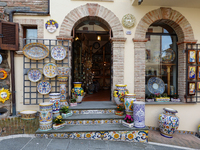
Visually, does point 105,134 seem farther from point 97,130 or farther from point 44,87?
point 44,87

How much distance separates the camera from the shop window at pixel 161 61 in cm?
463

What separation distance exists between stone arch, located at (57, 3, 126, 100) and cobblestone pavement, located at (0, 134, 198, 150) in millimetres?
1888

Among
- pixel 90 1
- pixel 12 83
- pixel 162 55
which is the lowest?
pixel 12 83

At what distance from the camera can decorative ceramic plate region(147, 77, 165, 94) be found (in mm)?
4602

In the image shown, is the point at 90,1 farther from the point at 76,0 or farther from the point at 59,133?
the point at 59,133

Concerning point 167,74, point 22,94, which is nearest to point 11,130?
point 22,94

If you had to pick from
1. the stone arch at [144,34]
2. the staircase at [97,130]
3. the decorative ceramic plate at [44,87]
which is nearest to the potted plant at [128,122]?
the staircase at [97,130]

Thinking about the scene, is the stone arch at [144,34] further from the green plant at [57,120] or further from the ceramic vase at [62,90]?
the green plant at [57,120]

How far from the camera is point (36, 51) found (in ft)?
12.6

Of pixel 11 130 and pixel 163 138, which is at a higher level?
pixel 11 130

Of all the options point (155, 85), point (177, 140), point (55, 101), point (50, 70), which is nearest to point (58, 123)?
point (55, 101)

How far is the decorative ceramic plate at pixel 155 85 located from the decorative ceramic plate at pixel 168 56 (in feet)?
2.63

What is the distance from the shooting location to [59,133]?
2.96 metres

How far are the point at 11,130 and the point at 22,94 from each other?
112 cm
